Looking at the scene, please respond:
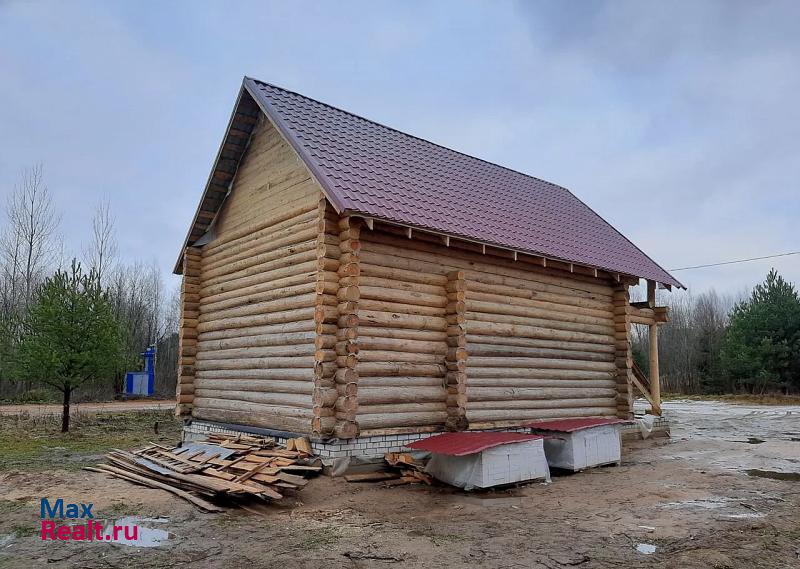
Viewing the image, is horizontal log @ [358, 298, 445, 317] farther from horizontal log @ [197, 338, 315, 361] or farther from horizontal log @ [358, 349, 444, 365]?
horizontal log @ [197, 338, 315, 361]

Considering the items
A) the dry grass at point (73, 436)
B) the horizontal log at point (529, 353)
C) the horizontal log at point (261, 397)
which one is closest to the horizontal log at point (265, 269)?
the horizontal log at point (261, 397)

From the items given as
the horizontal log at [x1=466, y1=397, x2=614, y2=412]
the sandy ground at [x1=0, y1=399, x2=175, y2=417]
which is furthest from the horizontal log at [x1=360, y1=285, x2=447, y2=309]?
the sandy ground at [x1=0, y1=399, x2=175, y2=417]

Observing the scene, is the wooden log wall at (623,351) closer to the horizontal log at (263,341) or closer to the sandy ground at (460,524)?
the sandy ground at (460,524)

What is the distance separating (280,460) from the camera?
9188 millimetres

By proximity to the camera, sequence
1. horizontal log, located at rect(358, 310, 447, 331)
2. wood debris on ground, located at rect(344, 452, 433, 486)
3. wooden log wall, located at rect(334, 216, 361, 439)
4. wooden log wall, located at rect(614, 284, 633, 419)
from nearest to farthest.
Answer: wooden log wall, located at rect(334, 216, 361, 439) < wood debris on ground, located at rect(344, 452, 433, 486) < horizontal log, located at rect(358, 310, 447, 331) < wooden log wall, located at rect(614, 284, 633, 419)

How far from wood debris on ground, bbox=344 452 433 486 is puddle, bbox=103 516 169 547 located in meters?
3.33

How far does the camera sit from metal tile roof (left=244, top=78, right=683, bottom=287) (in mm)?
10172

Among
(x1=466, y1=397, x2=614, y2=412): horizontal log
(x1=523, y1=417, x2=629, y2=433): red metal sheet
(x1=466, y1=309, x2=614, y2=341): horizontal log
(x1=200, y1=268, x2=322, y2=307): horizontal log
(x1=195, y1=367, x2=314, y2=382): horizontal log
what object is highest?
(x1=200, y1=268, x2=322, y2=307): horizontal log

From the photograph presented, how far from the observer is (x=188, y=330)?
1379 centimetres

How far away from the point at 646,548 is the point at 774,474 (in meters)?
5.95

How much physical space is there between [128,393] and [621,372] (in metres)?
27.8

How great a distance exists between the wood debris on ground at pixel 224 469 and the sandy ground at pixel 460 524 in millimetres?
281

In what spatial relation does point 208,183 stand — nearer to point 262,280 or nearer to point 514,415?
point 262,280

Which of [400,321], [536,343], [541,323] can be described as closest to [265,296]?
[400,321]
